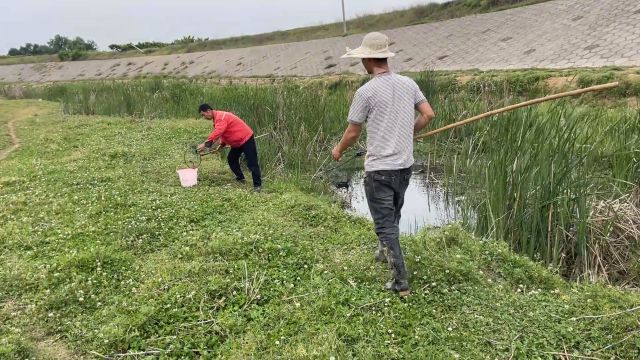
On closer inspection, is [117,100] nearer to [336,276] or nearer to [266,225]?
[266,225]

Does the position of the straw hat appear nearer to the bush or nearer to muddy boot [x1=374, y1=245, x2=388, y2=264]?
muddy boot [x1=374, y1=245, x2=388, y2=264]

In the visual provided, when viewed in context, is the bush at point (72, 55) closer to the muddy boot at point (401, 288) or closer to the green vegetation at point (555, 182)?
the green vegetation at point (555, 182)

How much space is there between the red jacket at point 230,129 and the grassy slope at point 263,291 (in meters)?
1.35

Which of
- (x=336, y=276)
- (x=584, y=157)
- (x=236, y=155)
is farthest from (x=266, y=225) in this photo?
(x=584, y=157)

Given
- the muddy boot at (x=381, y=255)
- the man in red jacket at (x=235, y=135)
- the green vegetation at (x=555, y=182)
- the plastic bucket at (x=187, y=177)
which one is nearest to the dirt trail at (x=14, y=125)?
the plastic bucket at (x=187, y=177)

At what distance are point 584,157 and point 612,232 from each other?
84 centimetres

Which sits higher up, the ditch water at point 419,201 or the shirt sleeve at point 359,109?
the shirt sleeve at point 359,109

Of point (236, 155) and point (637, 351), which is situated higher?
point (236, 155)

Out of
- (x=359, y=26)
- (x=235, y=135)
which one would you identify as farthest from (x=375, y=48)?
(x=359, y=26)

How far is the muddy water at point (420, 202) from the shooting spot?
7.24 meters

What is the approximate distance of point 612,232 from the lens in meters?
5.20

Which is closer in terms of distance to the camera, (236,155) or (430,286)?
(430,286)

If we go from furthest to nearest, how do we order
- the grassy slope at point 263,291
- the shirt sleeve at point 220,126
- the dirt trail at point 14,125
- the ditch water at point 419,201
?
the dirt trail at point 14,125 → the shirt sleeve at point 220,126 → the ditch water at point 419,201 → the grassy slope at point 263,291

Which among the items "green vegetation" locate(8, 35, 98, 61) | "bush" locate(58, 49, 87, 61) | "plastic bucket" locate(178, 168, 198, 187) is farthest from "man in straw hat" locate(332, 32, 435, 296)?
"green vegetation" locate(8, 35, 98, 61)
